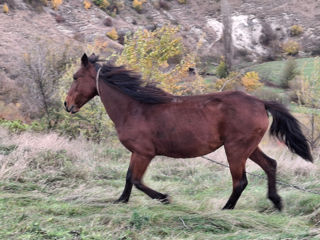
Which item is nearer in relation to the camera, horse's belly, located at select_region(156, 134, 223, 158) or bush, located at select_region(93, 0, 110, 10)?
horse's belly, located at select_region(156, 134, 223, 158)

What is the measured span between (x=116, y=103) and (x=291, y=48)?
171ft

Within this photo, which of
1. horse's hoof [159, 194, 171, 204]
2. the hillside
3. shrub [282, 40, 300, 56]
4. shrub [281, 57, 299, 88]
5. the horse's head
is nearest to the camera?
horse's hoof [159, 194, 171, 204]

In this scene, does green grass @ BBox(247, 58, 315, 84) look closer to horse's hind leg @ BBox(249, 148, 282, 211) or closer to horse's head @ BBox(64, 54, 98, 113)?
horse's hind leg @ BBox(249, 148, 282, 211)

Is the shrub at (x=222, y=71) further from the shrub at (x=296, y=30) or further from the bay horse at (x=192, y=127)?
the bay horse at (x=192, y=127)

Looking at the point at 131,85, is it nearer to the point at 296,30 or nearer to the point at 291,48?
the point at 291,48

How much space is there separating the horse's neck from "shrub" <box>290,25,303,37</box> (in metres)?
Answer: 57.1

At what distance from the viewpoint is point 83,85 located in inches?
249

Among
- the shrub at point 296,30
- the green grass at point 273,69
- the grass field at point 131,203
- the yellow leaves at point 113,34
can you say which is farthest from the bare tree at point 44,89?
the shrub at point 296,30

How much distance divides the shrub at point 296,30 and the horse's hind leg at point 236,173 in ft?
187

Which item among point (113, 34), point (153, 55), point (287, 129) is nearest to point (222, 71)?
point (113, 34)

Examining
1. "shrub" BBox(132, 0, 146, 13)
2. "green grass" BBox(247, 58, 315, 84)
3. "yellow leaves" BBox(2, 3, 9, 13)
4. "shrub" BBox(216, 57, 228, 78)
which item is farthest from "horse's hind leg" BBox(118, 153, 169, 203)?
"shrub" BBox(132, 0, 146, 13)

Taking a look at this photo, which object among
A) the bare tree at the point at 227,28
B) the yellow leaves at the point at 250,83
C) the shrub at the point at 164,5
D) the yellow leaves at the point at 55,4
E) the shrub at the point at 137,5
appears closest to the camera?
the yellow leaves at the point at 250,83

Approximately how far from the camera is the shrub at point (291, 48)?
177 feet

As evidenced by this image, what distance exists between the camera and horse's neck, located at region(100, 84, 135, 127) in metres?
6.04
